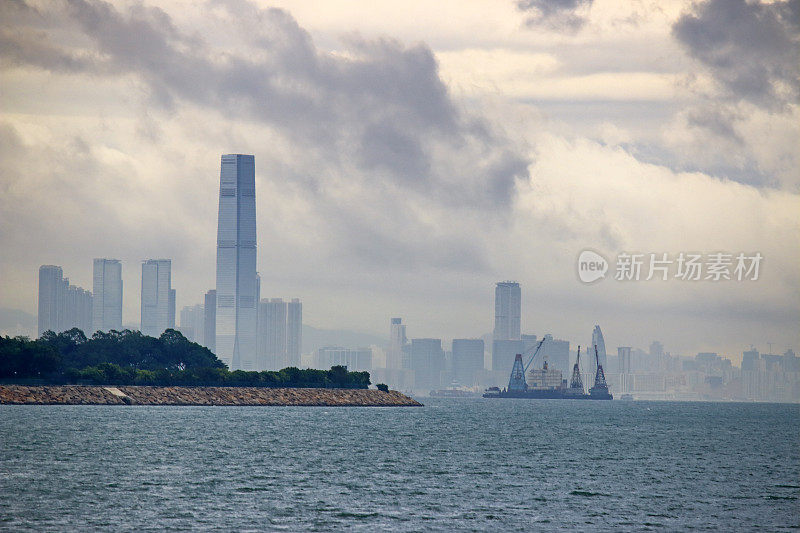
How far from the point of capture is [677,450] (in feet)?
419

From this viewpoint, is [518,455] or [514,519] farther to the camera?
[518,455]

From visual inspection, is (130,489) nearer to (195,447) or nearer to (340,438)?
(195,447)

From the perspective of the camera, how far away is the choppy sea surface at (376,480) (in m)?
65.2

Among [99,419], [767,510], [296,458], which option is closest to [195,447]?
[296,458]

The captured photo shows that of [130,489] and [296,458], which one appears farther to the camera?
[296,458]


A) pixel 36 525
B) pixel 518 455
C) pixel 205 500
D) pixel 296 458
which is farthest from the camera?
pixel 518 455

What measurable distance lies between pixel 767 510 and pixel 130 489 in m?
45.2

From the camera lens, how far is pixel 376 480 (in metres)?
86.3

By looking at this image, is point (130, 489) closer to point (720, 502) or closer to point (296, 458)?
point (296, 458)

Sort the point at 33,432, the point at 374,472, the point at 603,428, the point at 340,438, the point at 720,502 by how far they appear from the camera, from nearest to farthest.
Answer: the point at 720,502 < the point at 374,472 < the point at 33,432 < the point at 340,438 < the point at 603,428

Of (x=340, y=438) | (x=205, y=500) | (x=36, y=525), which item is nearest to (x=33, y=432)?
(x=340, y=438)

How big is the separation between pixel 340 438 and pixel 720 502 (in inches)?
2573

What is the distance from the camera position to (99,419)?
15962cm

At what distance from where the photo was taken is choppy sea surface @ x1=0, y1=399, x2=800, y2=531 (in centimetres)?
6525
